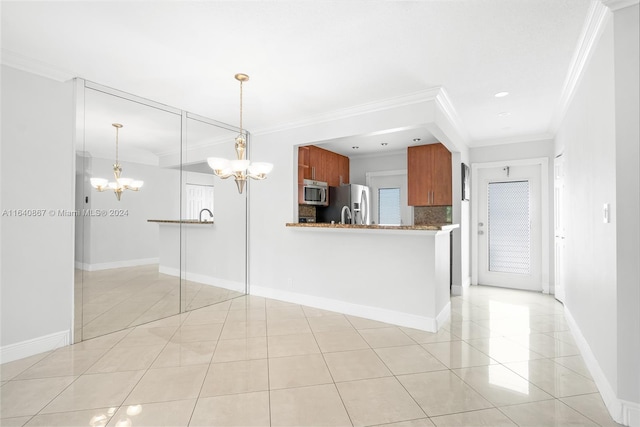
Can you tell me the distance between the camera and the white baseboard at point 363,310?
10.8 ft

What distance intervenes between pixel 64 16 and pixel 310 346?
10.4ft

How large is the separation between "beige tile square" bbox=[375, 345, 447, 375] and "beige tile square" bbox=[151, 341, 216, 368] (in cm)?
151

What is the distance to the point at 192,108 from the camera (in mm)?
Result: 3791

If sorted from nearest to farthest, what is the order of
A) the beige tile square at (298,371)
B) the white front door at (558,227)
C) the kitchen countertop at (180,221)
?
the beige tile square at (298,371)
the kitchen countertop at (180,221)
the white front door at (558,227)

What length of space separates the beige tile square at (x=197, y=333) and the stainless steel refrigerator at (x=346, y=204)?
3036mm

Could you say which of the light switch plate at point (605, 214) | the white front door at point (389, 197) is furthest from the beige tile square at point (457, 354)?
the white front door at point (389, 197)

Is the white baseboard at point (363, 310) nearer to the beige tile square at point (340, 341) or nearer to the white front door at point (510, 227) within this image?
the beige tile square at point (340, 341)

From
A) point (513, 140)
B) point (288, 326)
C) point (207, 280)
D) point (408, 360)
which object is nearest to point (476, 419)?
point (408, 360)

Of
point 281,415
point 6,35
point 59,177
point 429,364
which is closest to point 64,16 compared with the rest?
point 6,35

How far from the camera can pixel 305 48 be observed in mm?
2395

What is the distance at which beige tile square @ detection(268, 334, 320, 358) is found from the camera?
272cm

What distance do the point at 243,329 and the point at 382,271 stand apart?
168 centimetres

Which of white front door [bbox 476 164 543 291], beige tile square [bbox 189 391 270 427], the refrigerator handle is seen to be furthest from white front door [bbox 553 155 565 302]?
beige tile square [bbox 189 391 270 427]

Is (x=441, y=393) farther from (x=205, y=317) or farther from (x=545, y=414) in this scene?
(x=205, y=317)
